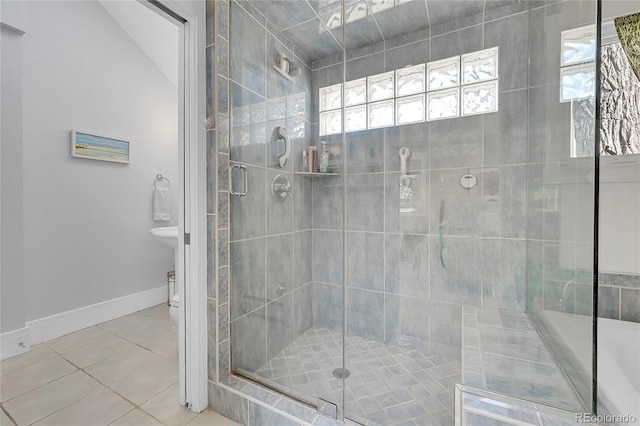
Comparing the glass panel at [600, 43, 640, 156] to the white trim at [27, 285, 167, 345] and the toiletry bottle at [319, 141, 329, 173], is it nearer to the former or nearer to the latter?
the toiletry bottle at [319, 141, 329, 173]

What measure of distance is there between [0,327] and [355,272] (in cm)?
255

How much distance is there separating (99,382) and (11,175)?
165cm

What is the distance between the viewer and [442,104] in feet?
5.54

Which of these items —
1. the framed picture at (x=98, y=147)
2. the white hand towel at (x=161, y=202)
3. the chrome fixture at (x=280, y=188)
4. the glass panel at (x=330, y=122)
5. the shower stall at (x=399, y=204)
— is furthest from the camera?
the white hand towel at (x=161, y=202)

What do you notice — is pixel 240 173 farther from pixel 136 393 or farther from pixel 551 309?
pixel 551 309

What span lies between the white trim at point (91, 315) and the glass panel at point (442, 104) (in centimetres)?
320

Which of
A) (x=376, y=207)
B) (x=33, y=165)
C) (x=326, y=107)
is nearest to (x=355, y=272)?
(x=376, y=207)

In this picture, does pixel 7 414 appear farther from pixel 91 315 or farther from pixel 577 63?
pixel 577 63

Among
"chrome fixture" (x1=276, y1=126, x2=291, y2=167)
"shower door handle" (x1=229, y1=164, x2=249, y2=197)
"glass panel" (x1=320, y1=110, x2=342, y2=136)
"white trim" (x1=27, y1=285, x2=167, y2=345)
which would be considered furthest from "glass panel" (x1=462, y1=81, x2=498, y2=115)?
"white trim" (x1=27, y1=285, x2=167, y2=345)

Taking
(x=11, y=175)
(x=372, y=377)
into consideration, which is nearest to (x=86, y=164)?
(x=11, y=175)

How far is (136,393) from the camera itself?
1568 mm

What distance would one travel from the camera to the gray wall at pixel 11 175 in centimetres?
196

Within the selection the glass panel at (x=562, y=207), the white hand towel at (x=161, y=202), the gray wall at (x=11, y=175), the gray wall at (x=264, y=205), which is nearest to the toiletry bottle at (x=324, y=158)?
the gray wall at (x=264, y=205)

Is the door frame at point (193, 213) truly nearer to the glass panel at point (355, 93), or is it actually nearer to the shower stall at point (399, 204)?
the shower stall at point (399, 204)
